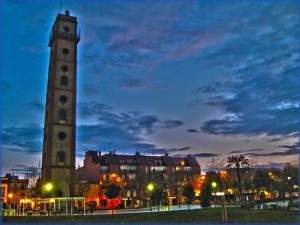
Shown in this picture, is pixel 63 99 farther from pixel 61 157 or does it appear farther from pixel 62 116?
pixel 61 157

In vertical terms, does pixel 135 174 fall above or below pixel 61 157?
below

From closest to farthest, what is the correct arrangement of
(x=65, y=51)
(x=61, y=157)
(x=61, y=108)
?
(x=61, y=157) → (x=61, y=108) → (x=65, y=51)

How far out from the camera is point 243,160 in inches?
2388

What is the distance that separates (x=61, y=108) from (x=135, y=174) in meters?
35.3

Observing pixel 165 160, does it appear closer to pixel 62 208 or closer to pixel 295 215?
pixel 62 208

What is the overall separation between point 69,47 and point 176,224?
4394 cm

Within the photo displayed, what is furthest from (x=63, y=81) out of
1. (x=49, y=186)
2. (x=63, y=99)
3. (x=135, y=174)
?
(x=135, y=174)

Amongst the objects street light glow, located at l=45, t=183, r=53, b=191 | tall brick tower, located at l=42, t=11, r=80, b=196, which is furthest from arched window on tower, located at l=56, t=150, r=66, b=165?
street light glow, located at l=45, t=183, r=53, b=191

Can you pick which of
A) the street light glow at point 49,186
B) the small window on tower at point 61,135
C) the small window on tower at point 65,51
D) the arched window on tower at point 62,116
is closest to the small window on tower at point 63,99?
the arched window on tower at point 62,116

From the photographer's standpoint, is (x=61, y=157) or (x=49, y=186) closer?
(x=49, y=186)

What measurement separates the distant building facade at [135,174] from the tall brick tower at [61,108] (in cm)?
1785

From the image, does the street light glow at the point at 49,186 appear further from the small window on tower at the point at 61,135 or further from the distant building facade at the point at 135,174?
the distant building facade at the point at 135,174

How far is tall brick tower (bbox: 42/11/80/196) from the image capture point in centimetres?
5950

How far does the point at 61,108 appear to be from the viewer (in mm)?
62812
